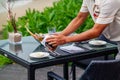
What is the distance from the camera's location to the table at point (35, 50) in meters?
3.36

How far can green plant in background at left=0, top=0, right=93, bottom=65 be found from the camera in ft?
22.0

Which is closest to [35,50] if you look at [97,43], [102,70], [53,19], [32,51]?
[32,51]

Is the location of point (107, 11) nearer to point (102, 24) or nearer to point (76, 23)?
point (102, 24)

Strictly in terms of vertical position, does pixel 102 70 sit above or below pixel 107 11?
below

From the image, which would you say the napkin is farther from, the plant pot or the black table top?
the plant pot

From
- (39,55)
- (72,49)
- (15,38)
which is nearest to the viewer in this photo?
(39,55)

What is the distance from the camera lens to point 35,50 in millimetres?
3762

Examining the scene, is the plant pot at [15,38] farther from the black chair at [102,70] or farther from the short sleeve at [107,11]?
the black chair at [102,70]

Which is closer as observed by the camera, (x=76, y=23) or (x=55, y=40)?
(x=55, y=40)

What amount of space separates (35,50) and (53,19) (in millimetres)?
3219

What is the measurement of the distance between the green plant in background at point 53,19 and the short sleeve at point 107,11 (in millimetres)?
2854

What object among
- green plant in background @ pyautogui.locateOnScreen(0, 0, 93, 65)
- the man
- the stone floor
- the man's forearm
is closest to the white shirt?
the man

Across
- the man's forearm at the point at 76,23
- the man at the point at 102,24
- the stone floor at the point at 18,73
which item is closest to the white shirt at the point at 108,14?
the man at the point at 102,24

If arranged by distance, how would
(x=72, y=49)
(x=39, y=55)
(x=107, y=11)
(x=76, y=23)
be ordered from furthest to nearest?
(x=76, y=23) < (x=72, y=49) < (x=107, y=11) < (x=39, y=55)
